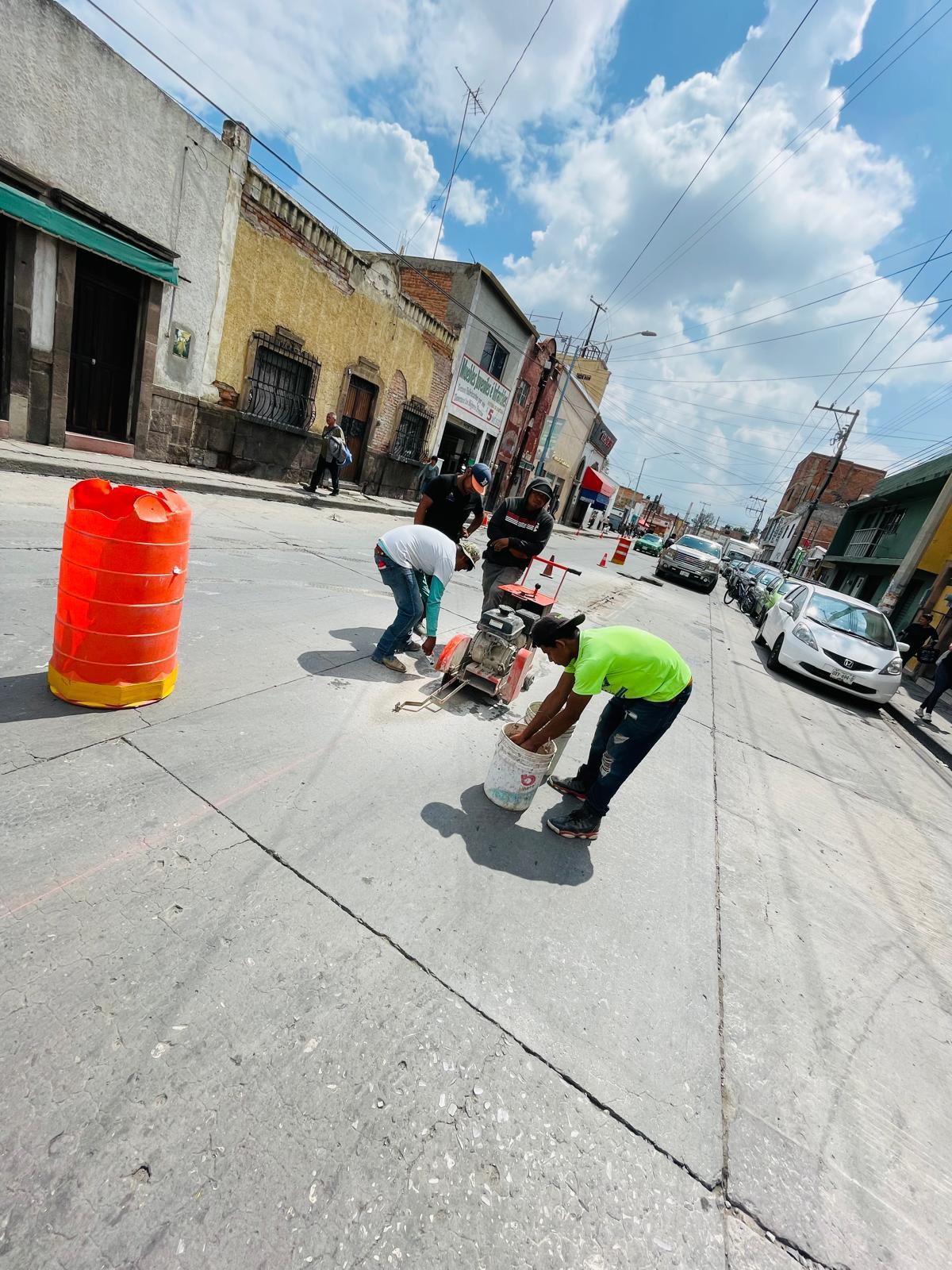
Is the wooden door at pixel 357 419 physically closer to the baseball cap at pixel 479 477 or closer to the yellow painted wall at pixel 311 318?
the yellow painted wall at pixel 311 318

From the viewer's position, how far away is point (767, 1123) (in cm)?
188

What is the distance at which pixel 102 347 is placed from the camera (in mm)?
9570

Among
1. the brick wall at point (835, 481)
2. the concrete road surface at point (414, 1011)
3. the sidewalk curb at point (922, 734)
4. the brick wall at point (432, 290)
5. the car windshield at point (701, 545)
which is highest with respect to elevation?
the brick wall at point (835, 481)

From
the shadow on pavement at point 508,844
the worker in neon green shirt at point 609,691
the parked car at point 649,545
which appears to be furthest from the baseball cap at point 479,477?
the parked car at point 649,545

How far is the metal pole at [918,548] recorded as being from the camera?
15430mm

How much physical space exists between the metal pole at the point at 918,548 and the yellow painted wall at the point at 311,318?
16.0 meters

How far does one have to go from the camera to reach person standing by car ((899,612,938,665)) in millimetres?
12594

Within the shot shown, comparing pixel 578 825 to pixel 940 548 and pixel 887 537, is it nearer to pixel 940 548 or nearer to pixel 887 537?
pixel 940 548

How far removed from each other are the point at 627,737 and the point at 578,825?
599mm

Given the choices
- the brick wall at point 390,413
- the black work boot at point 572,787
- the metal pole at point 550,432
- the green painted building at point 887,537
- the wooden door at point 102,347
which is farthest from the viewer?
the metal pole at point 550,432

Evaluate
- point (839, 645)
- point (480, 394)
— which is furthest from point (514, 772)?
point (480, 394)

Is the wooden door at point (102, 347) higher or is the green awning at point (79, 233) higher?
the green awning at point (79, 233)

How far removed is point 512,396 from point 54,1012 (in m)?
26.4

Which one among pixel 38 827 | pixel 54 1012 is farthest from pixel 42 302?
pixel 54 1012
